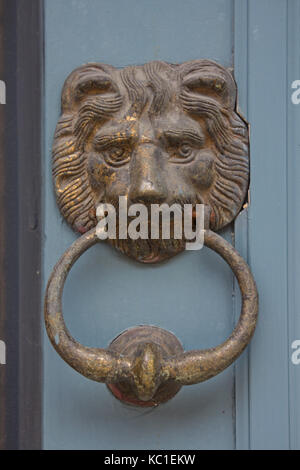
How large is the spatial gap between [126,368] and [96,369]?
3 cm

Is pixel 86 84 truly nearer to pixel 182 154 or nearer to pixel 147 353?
pixel 182 154

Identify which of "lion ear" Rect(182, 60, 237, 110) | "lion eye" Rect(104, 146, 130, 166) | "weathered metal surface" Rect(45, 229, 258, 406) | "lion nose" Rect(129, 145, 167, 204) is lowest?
"weathered metal surface" Rect(45, 229, 258, 406)

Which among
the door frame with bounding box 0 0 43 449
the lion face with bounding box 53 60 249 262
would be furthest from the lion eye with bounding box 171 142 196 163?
the door frame with bounding box 0 0 43 449

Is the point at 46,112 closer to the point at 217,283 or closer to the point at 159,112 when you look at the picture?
the point at 159,112

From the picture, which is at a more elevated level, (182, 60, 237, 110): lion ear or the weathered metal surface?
(182, 60, 237, 110): lion ear

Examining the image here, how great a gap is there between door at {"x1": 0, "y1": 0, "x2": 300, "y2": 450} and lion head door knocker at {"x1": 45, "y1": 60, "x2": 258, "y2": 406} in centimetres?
2

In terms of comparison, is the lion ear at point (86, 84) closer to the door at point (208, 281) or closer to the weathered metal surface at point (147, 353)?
the door at point (208, 281)

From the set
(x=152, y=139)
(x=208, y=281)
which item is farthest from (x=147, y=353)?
(x=152, y=139)

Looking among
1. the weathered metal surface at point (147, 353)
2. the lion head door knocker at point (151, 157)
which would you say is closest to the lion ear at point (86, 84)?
the lion head door knocker at point (151, 157)

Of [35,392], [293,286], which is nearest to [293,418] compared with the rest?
[293,286]

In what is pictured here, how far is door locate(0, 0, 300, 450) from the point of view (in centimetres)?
72

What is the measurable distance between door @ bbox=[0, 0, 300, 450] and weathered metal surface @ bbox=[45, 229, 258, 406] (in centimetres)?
4

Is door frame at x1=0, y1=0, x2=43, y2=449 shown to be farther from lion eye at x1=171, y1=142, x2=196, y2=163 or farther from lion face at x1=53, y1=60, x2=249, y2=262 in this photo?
lion eye at x1=171, y1=142, x2=196, y2=163
